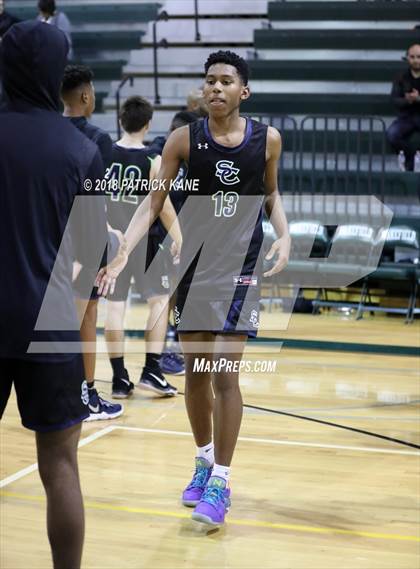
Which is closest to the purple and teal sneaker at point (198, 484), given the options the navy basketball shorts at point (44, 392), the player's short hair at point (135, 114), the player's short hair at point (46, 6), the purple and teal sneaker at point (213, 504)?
the purple and teal sneaker at point (213, 504)

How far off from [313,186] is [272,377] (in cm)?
381

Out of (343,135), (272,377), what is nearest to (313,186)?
(343,135)

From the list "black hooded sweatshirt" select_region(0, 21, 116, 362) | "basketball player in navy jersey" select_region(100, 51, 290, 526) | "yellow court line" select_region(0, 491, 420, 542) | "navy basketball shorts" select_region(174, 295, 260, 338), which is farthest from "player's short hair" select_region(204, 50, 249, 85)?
"yellow court line" select_region(0, 491, 420, 542)

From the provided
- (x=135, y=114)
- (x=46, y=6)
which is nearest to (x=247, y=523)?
(x=135, y=114)

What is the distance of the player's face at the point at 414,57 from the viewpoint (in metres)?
10.8

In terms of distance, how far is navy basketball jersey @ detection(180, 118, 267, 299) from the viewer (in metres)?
4.30

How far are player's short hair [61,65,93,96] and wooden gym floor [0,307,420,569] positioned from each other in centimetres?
195

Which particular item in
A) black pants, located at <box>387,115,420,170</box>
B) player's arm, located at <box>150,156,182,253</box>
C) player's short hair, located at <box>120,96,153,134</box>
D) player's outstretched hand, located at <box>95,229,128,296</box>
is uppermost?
player's outstretched hand, located at <box>95,229,128,296</box>

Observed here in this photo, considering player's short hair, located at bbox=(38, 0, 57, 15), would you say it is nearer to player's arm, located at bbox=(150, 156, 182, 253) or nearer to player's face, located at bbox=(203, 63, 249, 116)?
player's arm, located at bbox=(150, 156, 182, 253)

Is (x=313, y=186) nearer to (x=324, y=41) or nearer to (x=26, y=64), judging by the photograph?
(x=324, y=41)

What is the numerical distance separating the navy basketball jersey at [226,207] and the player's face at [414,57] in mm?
6984

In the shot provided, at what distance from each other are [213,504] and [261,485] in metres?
0.67

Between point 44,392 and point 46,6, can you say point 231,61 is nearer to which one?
point 44,392

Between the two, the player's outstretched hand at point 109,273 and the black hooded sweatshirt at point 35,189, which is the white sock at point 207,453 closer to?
the player's outstretched hand at point 109,273
